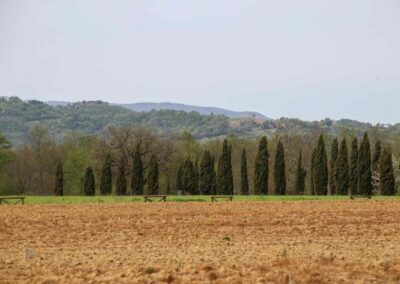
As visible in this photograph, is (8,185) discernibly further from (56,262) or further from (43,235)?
(56,262)

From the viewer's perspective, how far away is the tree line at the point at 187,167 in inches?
2645

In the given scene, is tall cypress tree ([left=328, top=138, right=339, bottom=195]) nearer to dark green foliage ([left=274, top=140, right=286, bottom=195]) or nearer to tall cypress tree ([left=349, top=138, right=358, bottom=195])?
tall cypress tree ([left=349, top=138, right=358, bottom=195])

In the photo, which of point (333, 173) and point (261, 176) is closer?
point (333, 173)

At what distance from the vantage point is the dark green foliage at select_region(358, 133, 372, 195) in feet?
212

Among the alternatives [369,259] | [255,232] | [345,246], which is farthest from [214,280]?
[255,232]

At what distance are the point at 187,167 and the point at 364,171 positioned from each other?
20138mm

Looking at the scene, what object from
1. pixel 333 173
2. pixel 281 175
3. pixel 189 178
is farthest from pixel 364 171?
pixel 189 178

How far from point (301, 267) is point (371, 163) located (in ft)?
190

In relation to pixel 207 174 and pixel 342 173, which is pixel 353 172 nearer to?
pixel 342 173

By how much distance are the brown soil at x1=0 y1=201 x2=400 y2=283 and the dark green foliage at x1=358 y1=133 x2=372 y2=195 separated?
34.9 m

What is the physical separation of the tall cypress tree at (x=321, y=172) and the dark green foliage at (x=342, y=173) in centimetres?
130

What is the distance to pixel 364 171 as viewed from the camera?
6544 centimetres

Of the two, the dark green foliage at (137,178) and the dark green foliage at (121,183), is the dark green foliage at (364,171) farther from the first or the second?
the dark green foliage at (121,183)

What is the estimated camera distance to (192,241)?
19.2m
